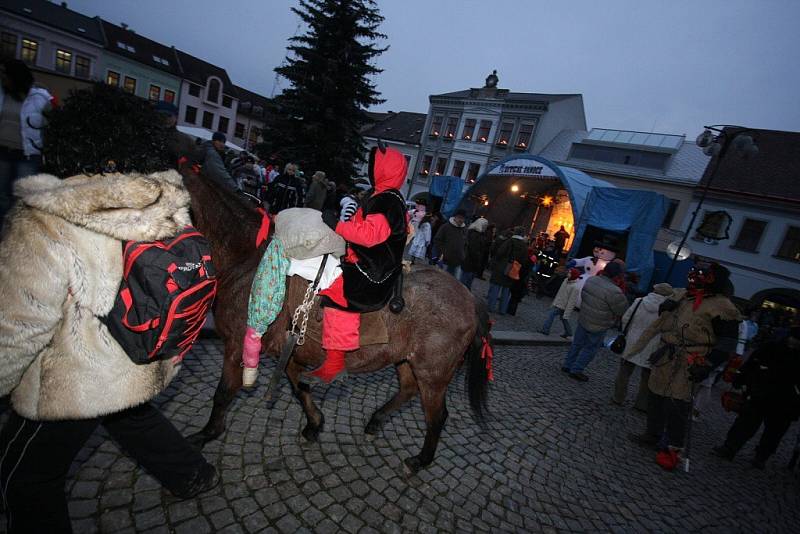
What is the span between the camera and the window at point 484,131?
2932 cm

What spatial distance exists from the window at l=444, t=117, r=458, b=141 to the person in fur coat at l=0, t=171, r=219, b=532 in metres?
32.4

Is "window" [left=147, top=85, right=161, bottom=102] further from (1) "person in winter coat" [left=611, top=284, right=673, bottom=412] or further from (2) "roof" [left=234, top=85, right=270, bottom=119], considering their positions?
(1) "person in winter coat" [left=611, top=284, right=673, bottom=412]

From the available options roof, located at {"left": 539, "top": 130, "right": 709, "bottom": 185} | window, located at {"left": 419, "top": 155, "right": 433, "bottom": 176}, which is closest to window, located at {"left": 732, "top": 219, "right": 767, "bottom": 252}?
roof, located at {"left": 539, "top": 130, "right": 709, "bottom": 185}

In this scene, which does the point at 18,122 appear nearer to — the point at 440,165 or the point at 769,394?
the point at 769,394

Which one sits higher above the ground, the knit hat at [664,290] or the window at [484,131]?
the window at [484,131]

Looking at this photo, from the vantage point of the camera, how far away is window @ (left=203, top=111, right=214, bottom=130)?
42688mm

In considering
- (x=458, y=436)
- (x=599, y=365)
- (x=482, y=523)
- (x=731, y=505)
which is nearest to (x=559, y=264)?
(x=599, y=365)

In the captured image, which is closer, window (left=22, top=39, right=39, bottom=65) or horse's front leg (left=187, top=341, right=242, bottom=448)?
horse's front leg (left=187, top=341, right=242, bottom=448)

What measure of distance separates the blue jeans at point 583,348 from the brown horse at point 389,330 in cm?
374

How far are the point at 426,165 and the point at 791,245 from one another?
25009 mm

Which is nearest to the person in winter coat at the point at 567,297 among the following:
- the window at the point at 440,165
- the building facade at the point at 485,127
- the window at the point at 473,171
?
the building facade at the point at 485,127

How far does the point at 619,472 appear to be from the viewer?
3.86 metres

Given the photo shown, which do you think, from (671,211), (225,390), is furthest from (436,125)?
(225,390)

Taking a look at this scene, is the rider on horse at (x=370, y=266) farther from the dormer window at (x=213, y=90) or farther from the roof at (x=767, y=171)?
the dormer window at (x=213, y=90)
